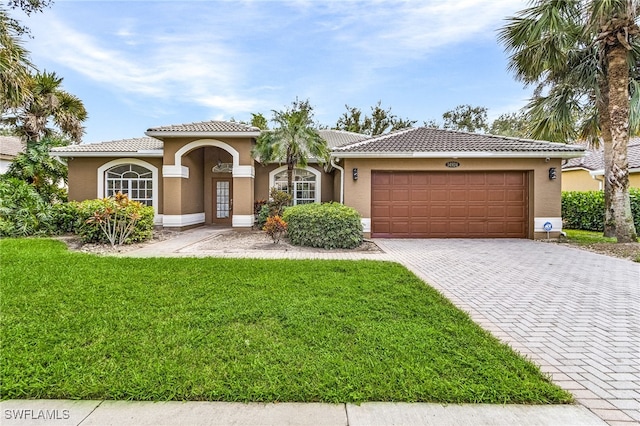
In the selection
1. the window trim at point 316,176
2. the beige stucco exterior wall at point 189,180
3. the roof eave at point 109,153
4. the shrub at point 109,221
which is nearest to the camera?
the shrub at point 109,221

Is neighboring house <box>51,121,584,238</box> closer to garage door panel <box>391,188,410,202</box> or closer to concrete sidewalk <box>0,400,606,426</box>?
garage door panel <box>391,188,410,202</box>

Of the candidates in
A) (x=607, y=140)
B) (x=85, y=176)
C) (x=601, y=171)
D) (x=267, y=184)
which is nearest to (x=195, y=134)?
(x=267, y=184)

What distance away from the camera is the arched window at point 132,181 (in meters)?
15.8

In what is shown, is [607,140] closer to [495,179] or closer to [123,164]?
[495,179]

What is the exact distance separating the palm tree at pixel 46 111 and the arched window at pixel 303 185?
1067cm

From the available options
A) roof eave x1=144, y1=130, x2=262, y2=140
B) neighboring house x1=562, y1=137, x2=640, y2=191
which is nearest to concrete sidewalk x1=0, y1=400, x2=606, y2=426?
roof eave x1=144, y1=130, x2=262, y2=140

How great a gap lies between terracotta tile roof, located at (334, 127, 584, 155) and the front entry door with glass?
7.87m

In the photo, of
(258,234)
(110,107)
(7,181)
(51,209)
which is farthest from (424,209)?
(110,107)

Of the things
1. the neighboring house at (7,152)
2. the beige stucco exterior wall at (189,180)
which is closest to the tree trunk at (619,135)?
the beige stucco exterior wall at (189,180)

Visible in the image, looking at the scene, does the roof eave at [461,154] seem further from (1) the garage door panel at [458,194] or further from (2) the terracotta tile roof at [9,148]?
(2) the terracotta tile roof at [9,148]

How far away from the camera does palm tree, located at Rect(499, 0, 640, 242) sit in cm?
1037

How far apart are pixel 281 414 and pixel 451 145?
12.4m

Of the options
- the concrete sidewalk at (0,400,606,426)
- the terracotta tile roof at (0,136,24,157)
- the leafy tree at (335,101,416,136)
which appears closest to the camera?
the concrete sidewalk at (0,400,606,426)

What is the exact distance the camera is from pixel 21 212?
38.2ft
